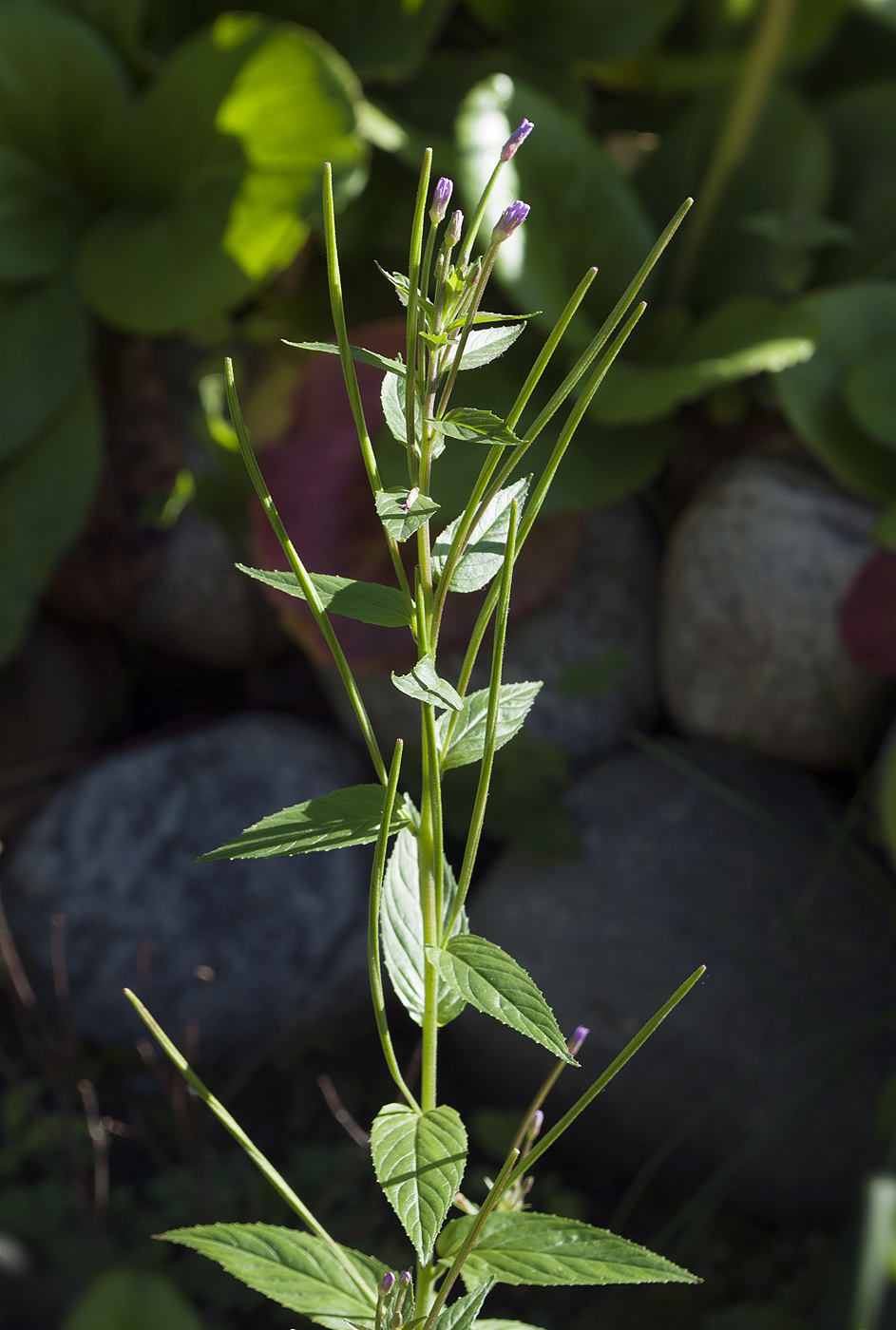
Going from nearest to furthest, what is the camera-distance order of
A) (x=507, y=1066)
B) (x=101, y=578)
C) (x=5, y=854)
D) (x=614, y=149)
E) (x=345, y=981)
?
(x=507, y=1066) < (x=345, y=981) < (x=5, y=854) < (x=101, y=578) < (x=614, y=149)

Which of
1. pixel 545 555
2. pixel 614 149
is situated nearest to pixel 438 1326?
pixel 545 555

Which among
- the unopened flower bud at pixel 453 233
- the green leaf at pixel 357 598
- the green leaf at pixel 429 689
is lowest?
the green leaf at pixel 429 689

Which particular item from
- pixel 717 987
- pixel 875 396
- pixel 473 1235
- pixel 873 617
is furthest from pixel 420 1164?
pixel 875 396

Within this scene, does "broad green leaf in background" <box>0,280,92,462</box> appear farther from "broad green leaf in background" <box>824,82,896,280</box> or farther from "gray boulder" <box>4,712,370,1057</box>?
"broad green leaf in background" <box>824,82,896,280</box>

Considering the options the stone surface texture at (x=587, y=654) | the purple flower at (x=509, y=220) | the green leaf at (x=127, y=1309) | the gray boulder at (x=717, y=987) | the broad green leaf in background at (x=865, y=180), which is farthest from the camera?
the broad green leaf in background at (x=865, y=180)

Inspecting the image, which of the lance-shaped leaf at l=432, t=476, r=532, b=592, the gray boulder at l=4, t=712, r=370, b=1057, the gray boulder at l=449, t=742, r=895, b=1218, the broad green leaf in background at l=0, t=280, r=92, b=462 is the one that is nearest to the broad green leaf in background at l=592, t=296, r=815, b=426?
the gray boulder at l=449, t=742, r=895, b=1218

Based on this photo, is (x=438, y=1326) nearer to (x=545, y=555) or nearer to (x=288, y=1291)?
(x=288, y=1291)

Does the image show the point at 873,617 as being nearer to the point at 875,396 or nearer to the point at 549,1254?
the point at 875,396

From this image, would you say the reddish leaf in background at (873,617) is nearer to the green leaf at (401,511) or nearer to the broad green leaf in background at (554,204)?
the broad green leaf in background at (554,204)

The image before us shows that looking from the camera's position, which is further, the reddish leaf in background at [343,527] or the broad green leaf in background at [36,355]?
the broad green leaf in background at [36,355]

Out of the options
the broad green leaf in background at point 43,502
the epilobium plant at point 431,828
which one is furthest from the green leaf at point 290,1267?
the broad green leaf in background at point 43,502
